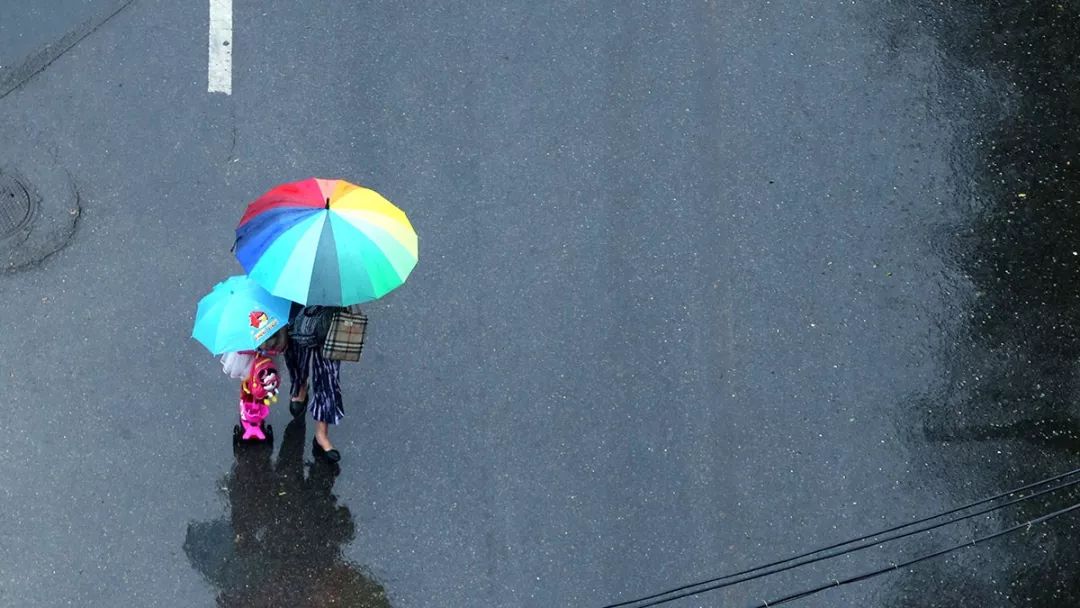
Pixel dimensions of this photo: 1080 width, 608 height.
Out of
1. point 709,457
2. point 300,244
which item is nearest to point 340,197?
point 300,244

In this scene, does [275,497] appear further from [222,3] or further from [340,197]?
[222,3]

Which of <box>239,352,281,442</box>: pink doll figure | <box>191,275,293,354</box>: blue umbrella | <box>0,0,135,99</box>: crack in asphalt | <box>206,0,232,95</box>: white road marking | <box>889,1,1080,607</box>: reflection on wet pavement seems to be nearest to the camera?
<box>191,275,293,354</box>: blue umbrella

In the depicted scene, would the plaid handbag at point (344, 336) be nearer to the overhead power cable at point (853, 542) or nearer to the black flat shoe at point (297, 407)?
the black flat shoe at point (297, 407)

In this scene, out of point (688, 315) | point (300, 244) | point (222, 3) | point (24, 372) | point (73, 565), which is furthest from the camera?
point (222, 3)

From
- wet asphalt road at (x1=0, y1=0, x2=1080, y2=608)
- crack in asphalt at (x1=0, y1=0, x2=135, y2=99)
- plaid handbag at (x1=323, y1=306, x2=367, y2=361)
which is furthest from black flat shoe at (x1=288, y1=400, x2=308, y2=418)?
crack in asphalt at (x1=0, y1=0, x2=135, y2=99)

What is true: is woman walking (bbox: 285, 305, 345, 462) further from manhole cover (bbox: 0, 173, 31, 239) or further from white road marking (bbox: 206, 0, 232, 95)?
white road marking (bbox: 206, 0, 232, 95)

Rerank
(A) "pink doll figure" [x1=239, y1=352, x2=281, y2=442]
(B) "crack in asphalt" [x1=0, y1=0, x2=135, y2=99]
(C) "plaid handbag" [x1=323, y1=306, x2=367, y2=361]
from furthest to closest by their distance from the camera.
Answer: (B) "crack in asphalt" [x1=0, y1=0, x2=135, y2=99] → (A) "pink doll figure" [x1=239, y1=352, x2=281, y2=442] → (C) "plaid handbag" [x1=323, y1=306, x2=367, y2=361]
